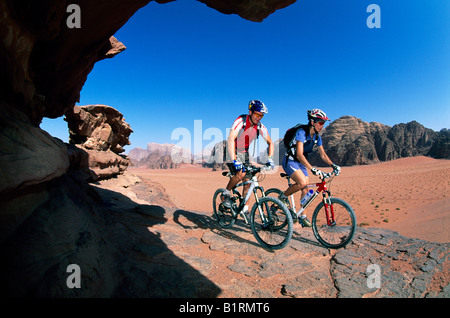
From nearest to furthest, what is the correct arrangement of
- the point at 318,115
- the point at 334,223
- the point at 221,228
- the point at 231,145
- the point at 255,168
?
the point at 334,223, the point at 255,168, the point at 231,145, the point at 318,115, the point at 221,228

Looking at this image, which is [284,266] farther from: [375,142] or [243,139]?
[375,142]

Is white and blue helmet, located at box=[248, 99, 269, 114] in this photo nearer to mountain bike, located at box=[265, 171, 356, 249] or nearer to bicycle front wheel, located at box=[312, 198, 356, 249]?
mountain bike, located at box=[265, 171, 356, 249]

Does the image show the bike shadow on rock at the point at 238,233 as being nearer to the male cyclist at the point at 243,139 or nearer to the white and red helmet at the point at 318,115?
the male cyclist at the point at 243,139

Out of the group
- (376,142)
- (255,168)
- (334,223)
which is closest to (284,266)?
(334,223)

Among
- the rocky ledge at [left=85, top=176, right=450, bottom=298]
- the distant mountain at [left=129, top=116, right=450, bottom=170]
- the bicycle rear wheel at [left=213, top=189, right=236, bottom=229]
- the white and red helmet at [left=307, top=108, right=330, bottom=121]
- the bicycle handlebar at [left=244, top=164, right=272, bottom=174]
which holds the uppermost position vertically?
the distant mountain at [left=129, top=116, right=450, bottom=170]

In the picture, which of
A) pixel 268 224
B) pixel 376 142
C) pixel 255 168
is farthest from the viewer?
pixel 376 142

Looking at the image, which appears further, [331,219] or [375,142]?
[375,142]

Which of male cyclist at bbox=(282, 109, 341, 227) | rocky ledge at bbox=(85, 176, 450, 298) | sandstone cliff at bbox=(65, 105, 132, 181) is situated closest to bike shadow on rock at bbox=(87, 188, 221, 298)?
rocky ledge at bbox=(85, 176, 450, 298)

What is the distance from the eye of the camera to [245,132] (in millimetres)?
4871

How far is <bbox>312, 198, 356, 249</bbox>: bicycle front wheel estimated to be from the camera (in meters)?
4.14

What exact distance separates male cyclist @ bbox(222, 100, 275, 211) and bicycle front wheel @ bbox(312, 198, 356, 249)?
139cm

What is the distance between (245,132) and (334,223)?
259 centimetres

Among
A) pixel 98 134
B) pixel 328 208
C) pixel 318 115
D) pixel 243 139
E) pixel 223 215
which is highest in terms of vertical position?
pixel 98 134
